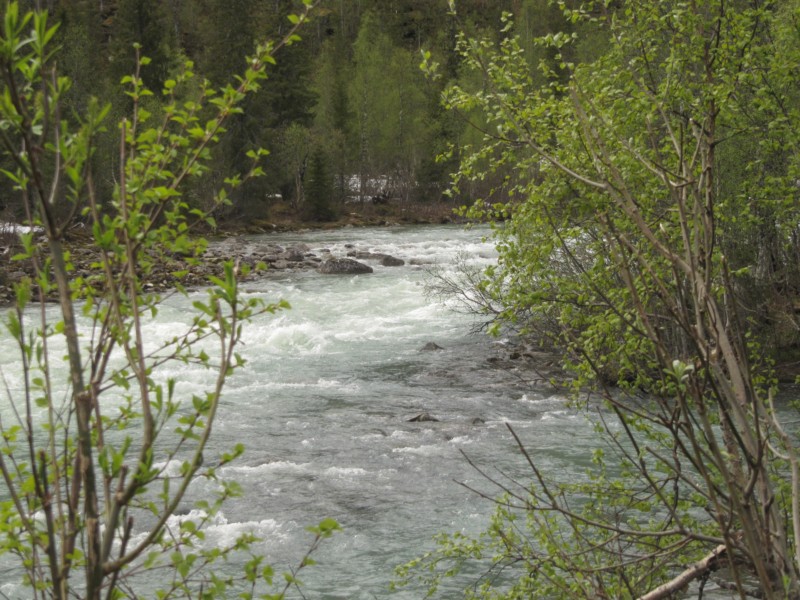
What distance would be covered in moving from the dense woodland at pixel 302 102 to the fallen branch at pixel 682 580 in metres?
33.5

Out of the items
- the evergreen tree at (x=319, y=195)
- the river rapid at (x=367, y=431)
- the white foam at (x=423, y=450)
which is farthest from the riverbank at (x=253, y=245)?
the white foam at (x=423, y=450)

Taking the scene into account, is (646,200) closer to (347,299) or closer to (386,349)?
(386,349)

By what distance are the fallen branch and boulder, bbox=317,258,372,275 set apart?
23.7 m

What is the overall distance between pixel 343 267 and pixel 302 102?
2423cm

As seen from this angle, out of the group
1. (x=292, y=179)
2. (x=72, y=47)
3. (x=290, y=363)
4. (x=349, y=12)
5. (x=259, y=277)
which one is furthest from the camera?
(x=349, y=12)

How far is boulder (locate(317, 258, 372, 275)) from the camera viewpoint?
26.8m

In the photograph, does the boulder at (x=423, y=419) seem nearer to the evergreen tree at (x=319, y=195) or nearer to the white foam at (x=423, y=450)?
the white foam at (x=423, y=450)

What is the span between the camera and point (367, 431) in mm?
12219

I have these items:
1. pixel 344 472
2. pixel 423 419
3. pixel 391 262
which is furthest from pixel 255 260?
pixel 344 472

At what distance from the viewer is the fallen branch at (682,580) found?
9.29 feet

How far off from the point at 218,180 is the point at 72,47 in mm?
8388

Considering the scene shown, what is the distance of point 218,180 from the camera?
4194cm

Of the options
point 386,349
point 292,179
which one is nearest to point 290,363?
point 386,349

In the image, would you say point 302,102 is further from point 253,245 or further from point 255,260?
point 255,260
